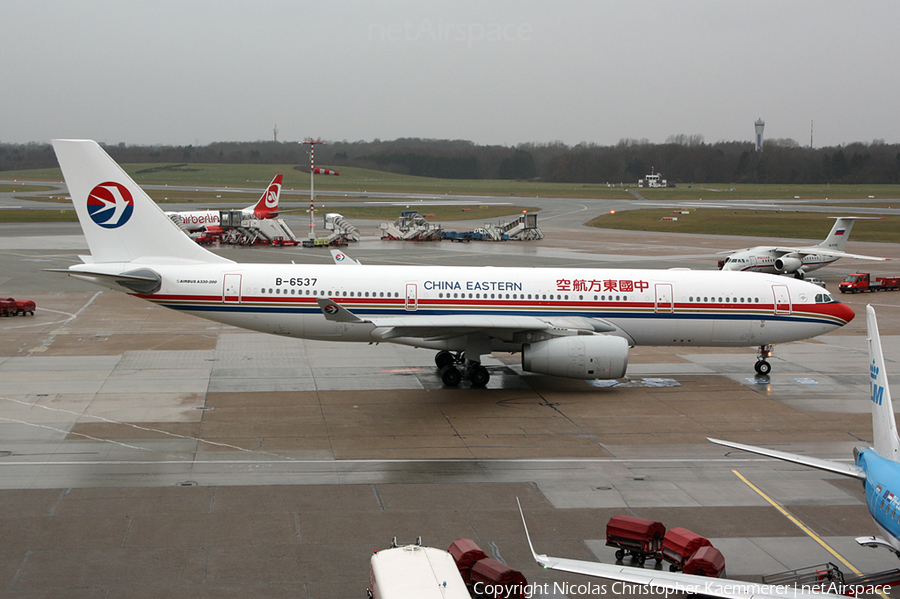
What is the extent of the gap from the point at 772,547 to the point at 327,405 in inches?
526

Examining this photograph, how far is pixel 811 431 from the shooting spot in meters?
21.3

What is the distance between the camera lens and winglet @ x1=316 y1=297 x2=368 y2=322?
21156 mm

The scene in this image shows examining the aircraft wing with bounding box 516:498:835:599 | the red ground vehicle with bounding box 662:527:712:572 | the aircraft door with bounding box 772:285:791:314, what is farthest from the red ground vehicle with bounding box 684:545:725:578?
the aircraft door with bounding box 772:285:791:314

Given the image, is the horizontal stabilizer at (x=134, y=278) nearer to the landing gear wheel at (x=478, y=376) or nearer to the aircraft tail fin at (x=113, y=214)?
the aircraft tail fin at (x=113, y=214)

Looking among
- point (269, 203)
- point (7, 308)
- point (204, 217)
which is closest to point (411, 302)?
point (7, 308)

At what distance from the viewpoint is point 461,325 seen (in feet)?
76.3

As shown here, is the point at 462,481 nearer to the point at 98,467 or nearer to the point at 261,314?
the point at 98,467

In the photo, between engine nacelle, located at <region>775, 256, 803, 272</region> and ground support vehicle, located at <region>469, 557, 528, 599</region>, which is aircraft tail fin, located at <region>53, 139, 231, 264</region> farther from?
engine nacelle, located at <region>775, 256, 803, 272</region>

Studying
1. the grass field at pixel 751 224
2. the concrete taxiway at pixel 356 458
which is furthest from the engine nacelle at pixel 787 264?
the grass field at pixel 751 224

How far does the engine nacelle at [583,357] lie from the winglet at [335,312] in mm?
6159

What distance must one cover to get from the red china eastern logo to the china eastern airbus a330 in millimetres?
33

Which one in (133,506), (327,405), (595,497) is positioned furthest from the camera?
(327,405)

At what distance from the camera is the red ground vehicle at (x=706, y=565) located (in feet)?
37.5

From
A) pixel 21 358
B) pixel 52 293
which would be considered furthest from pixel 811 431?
pixel 52 293
